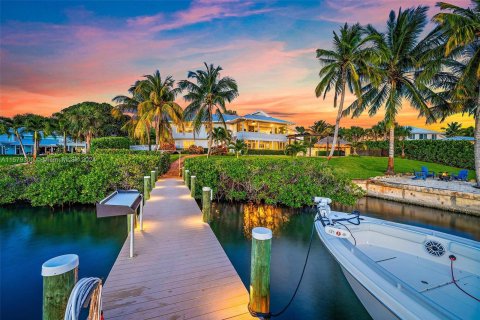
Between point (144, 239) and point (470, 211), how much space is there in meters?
15.0

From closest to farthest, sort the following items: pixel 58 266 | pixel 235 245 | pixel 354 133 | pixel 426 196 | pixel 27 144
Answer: pixel 58 266 < pixel 235 245 < pixel 426 196 < pixel 27 144 < pixel 354 133

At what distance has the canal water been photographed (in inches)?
213

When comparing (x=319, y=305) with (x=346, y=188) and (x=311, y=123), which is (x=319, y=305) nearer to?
(x=346, y=188)

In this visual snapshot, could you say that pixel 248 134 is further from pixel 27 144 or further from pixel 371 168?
pixel 27 144

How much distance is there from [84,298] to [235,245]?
7.01 metres

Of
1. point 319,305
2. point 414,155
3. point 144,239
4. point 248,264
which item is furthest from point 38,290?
point 414,155

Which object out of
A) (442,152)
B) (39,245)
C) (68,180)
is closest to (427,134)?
(442,152)

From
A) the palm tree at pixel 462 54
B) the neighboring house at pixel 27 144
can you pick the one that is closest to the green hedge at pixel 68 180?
the palm tree at pixel 462 54

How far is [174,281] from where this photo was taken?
158 inches

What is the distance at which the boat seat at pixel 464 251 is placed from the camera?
13.6 feet

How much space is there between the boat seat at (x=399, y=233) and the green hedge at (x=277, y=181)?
6.24m

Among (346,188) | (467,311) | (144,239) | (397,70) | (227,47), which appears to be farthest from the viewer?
(227,47)

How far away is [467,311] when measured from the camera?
3461 millimetres

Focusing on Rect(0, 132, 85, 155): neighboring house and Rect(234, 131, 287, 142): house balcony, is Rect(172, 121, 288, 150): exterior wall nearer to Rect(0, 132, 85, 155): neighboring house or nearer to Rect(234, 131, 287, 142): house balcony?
Rect(234, 131, 287, 142): house balcony
